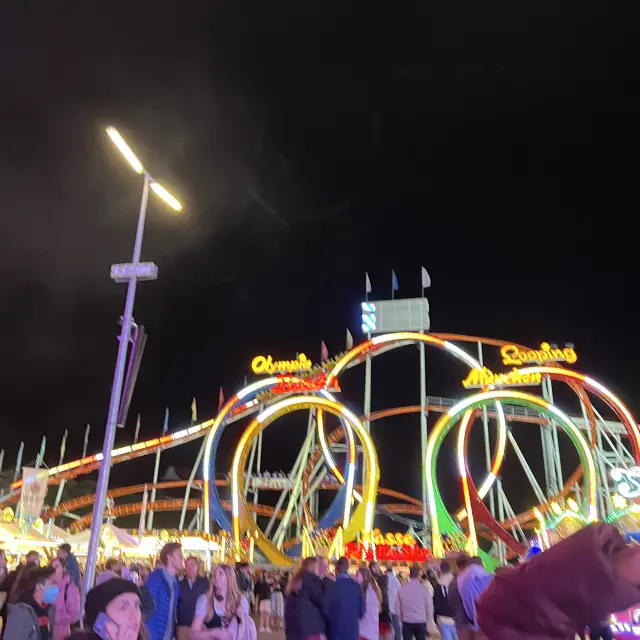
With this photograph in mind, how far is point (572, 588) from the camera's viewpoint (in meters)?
1.47

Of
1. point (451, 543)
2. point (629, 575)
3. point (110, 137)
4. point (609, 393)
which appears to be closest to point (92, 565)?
point (110, 137)

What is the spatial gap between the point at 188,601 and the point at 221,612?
1.61 ft

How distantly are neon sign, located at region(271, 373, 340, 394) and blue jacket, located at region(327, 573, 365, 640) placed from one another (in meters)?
17.5

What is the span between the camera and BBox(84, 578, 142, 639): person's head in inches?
85.4

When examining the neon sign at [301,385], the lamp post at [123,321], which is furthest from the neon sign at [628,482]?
the lamp post at [123,321]

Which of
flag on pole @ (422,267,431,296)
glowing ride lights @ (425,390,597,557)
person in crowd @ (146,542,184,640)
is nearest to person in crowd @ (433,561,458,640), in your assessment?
person in crowd @ (146,542,184,640)

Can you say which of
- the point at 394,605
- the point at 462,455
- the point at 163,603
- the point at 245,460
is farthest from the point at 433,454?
the point at 163,603

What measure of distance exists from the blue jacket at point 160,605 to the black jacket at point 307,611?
41.2 inches

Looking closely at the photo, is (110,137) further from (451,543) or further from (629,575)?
(451,543)

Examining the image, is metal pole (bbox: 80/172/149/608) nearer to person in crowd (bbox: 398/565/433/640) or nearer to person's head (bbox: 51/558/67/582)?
person's head (bbox: 51/558/67/582)

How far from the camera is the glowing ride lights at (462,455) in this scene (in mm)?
20188

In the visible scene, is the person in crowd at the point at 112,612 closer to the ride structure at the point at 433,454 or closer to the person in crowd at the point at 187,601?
the person in crowd at the point at 187,601

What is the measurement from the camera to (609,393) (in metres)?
22.5

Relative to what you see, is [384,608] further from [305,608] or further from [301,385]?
[301,385]
